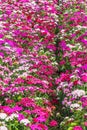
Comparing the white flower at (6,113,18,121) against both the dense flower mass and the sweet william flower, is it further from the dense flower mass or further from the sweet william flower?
the sweet william flower

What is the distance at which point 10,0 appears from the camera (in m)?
22.9

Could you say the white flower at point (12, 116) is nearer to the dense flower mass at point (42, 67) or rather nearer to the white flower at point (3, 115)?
the dense flower mass at point (42, 67)

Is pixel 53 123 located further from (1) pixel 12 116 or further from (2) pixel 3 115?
(2) pixel 3 115

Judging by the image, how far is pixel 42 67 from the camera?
13.9 m

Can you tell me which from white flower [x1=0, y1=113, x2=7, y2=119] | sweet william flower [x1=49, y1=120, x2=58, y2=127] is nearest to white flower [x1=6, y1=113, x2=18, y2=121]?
white flower [x1=0, y1=113, x2=7, y2=119]

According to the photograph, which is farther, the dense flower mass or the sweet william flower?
the sweet william flower

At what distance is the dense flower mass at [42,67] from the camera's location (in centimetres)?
1048

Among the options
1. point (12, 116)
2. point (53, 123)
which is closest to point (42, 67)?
point (53, 123)

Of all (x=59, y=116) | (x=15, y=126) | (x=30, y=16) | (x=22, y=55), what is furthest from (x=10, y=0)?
(x=15, y=126)

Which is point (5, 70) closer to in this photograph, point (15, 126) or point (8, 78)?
point (8, 78)

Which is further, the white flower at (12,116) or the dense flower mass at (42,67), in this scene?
the dense flower mass at (42,67)

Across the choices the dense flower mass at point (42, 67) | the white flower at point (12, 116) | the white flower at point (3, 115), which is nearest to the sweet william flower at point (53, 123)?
the dense flower mass at point (42, 67)

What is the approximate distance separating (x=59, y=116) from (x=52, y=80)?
8.18 ft

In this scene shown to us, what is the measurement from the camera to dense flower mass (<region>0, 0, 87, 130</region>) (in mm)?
10484
